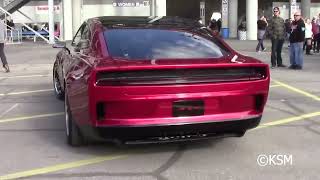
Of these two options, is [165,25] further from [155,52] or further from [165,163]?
[165,163]

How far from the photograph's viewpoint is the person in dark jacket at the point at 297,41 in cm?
1529

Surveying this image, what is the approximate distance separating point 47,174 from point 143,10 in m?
29.2

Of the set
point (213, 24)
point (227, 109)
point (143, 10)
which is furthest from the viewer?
point (143, 10)

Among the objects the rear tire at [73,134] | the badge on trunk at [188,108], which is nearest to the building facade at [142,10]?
the rear tire at [73,134]

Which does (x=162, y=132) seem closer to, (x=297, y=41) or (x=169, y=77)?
(x=169, y=77)

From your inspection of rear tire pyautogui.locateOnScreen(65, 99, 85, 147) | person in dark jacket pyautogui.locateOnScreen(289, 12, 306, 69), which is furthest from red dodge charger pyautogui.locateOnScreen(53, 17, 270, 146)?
person in dark jacket pyautogui.locateOnScreen(289, 12, 306, 69)

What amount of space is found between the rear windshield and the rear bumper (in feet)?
2.78

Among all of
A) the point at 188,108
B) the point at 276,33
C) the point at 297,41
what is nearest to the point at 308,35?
the point at 276,33

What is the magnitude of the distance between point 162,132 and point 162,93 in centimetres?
40

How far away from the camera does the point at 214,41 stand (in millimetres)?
6766

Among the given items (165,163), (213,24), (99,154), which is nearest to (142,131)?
(165,163)
